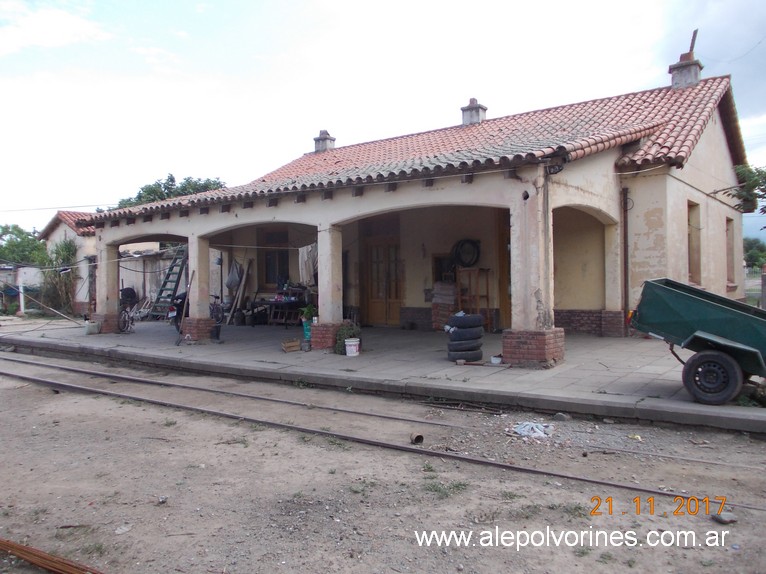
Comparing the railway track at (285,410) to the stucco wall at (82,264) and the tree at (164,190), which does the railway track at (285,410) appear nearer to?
the stucco wall at (82,264)

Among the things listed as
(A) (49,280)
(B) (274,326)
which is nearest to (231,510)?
(B) (274,326)

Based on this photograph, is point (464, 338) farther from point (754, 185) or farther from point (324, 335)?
point (754, 185)

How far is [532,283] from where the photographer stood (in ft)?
29.2

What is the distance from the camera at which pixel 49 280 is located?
1013 inches

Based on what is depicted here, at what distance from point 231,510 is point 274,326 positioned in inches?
528

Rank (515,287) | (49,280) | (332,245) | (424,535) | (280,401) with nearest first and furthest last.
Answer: (424,535) < (280,401) < (515,287) < (332,245) < (49,280)

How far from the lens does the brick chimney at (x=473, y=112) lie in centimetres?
1830

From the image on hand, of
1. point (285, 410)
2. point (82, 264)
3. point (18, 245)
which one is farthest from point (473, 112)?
point (18, 245)

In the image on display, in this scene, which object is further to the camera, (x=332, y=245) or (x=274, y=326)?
(x=274, y=326)

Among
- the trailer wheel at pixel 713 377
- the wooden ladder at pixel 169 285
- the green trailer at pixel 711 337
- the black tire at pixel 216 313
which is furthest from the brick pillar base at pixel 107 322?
the trailer wheel at pixel 713 377

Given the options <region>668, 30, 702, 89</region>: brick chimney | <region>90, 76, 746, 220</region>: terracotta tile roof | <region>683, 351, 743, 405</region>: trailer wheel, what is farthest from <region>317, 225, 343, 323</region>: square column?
<region>668, 30, 702, 89</region>: brick chimney

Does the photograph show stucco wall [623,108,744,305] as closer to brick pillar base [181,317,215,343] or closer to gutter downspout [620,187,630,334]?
gutter downspout [620,187,630,334]

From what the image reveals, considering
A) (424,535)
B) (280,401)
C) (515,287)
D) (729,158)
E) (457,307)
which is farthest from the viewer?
(729,158)

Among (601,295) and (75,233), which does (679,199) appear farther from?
(75,233)
